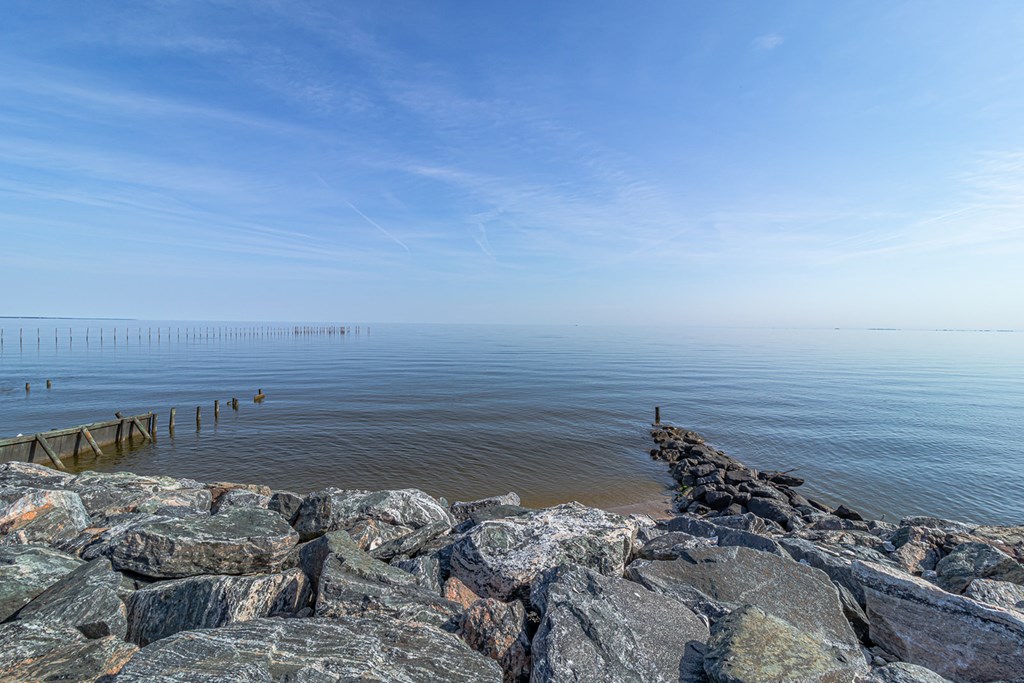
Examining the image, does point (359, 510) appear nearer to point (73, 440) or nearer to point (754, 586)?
point (754, 586)

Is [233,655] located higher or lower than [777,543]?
higher

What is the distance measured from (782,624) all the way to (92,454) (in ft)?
113

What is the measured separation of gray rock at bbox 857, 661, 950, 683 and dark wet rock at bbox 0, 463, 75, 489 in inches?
645

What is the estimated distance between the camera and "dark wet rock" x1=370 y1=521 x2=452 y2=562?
26.8 feet

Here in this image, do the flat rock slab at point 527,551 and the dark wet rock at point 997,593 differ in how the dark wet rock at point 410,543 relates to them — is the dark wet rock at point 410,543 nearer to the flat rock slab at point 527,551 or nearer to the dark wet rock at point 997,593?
the flat rock slab at point 527,551

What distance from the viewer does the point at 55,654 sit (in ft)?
14.9

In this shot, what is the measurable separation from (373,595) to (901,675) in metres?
5.81

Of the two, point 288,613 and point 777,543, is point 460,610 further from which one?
point 777,543

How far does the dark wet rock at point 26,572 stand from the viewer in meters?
5.54

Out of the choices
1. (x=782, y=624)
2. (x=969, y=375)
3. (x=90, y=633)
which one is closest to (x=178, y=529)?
(x=90, y=633)

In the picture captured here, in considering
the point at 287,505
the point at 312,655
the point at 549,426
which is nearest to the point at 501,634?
the point at 312,655

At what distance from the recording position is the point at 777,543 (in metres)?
8.52

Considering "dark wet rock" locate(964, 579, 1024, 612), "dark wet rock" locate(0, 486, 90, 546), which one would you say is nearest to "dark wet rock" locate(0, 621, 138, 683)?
"dark wet rock" locate(0, 486, 90, 546)

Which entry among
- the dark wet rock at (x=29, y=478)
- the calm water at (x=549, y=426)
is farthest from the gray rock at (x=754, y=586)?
the dark wet rock at (x=29, y=478)
